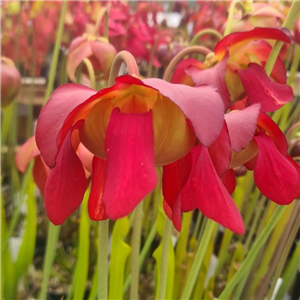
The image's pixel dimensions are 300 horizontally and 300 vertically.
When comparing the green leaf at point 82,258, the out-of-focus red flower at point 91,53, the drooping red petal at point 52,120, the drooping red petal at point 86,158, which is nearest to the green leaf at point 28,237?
the green leaf at point 82,258

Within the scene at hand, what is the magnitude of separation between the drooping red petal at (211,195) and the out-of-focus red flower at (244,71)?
0.28ft

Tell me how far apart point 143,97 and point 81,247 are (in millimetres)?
351

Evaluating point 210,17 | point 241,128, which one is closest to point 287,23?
point 241,128

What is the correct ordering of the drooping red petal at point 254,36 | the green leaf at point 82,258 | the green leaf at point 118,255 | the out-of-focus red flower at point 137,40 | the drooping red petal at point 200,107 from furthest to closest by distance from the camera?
1. the out-of-focus red flower at point 137,40
2. the green leaf at point 82,258
3. the green leaf at point 118,255
4. the drooping red petal at point 254,36
5. the drooping red petal at point 200,107

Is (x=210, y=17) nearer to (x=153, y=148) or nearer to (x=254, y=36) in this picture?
(x=254, y=36)

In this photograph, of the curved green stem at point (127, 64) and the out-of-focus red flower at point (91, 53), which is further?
the out-of-focus red flower at point (91, 53)

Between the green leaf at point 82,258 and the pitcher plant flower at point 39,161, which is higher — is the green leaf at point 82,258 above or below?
below

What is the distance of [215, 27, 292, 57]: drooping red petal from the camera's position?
276 millimetres

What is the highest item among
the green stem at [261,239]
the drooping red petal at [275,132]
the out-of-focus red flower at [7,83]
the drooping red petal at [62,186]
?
the drooping red petal at [275,132]

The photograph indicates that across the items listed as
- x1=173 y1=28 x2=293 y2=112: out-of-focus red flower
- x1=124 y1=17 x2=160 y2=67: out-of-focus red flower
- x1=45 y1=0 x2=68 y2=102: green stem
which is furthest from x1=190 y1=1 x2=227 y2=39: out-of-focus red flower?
x1=173 y1=28 x2=293 y2=112: out-of-focus red flower

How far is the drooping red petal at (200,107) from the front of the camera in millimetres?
173

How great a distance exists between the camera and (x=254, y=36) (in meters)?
0.29

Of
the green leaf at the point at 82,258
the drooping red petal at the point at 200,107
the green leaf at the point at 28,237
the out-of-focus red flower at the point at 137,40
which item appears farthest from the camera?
the out-of-focus red flower at the point at 137,40

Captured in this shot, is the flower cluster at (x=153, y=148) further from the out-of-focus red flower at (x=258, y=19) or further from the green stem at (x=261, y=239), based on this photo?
the out-of-focus red flower at (x=258, y=19)
